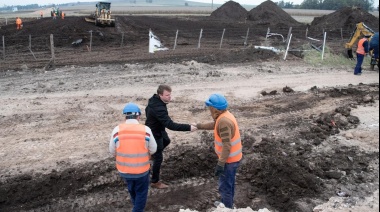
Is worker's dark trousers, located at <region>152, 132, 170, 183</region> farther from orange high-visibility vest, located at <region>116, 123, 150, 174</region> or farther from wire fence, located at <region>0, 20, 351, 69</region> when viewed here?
wire fence, located at <region>0, 20, 351, 69</region>

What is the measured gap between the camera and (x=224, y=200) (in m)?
5.41

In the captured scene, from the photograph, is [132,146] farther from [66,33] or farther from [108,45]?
[66,33]

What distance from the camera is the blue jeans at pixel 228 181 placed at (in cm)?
520

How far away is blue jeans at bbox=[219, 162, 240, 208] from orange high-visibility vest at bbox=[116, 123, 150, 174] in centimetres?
122

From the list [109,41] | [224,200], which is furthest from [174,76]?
[109,41]

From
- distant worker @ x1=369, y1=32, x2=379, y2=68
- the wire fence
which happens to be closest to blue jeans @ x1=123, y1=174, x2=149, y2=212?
distant worker @ x1=369, y1=32, x2=379, y2=68

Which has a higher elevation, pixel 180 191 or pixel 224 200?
pixel 224 200

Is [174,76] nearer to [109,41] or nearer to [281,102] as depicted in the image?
[281,102]

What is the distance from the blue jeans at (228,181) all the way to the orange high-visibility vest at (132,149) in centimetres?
122

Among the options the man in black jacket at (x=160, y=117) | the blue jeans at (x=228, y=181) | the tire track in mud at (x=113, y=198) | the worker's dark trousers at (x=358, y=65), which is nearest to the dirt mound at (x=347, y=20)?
the worker's dark trousers at (x=358, y=65)

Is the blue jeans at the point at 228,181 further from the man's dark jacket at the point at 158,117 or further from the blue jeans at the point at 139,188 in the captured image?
the blue jeans at the point at 139,188

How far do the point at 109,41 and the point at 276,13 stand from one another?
2786 centimetres

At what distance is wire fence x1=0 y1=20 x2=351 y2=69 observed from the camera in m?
18.9

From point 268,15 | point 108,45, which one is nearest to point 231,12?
point 268,15
